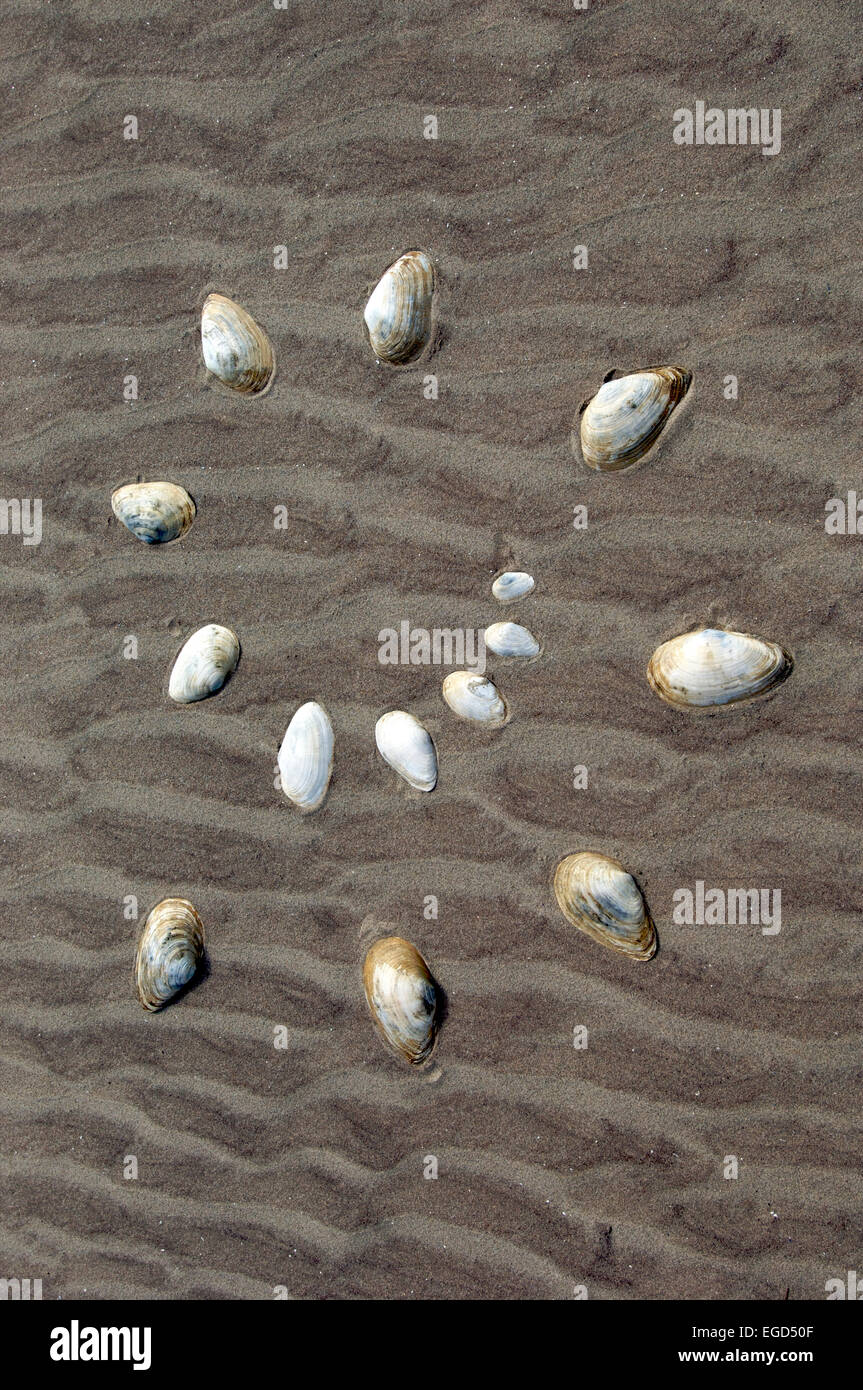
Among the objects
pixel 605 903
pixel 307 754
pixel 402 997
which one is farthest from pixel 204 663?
pixel 605 903

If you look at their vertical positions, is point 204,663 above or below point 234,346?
below

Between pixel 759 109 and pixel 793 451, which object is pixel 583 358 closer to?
pixel 793 451

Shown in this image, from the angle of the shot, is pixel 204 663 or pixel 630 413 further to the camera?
pixel 204 663

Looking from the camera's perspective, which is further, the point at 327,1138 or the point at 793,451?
the point at 327,1138

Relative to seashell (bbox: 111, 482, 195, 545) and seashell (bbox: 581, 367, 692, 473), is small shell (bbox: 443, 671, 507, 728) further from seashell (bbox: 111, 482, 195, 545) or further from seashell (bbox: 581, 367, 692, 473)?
seashell (bbox: 111, 482, 195, 545)

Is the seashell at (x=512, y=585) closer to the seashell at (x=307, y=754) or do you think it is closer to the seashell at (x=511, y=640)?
the seashell at (x=511, y=640)

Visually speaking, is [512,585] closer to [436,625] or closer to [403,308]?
[436,625]

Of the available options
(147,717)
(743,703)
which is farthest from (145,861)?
(743,703)

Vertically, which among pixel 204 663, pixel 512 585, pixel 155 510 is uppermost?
pixel 155 510

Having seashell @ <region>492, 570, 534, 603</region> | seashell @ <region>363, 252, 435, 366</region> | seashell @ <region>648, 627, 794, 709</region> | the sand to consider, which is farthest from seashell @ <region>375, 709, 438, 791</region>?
seashell @ <region>363, 252, 435, 366</region>
